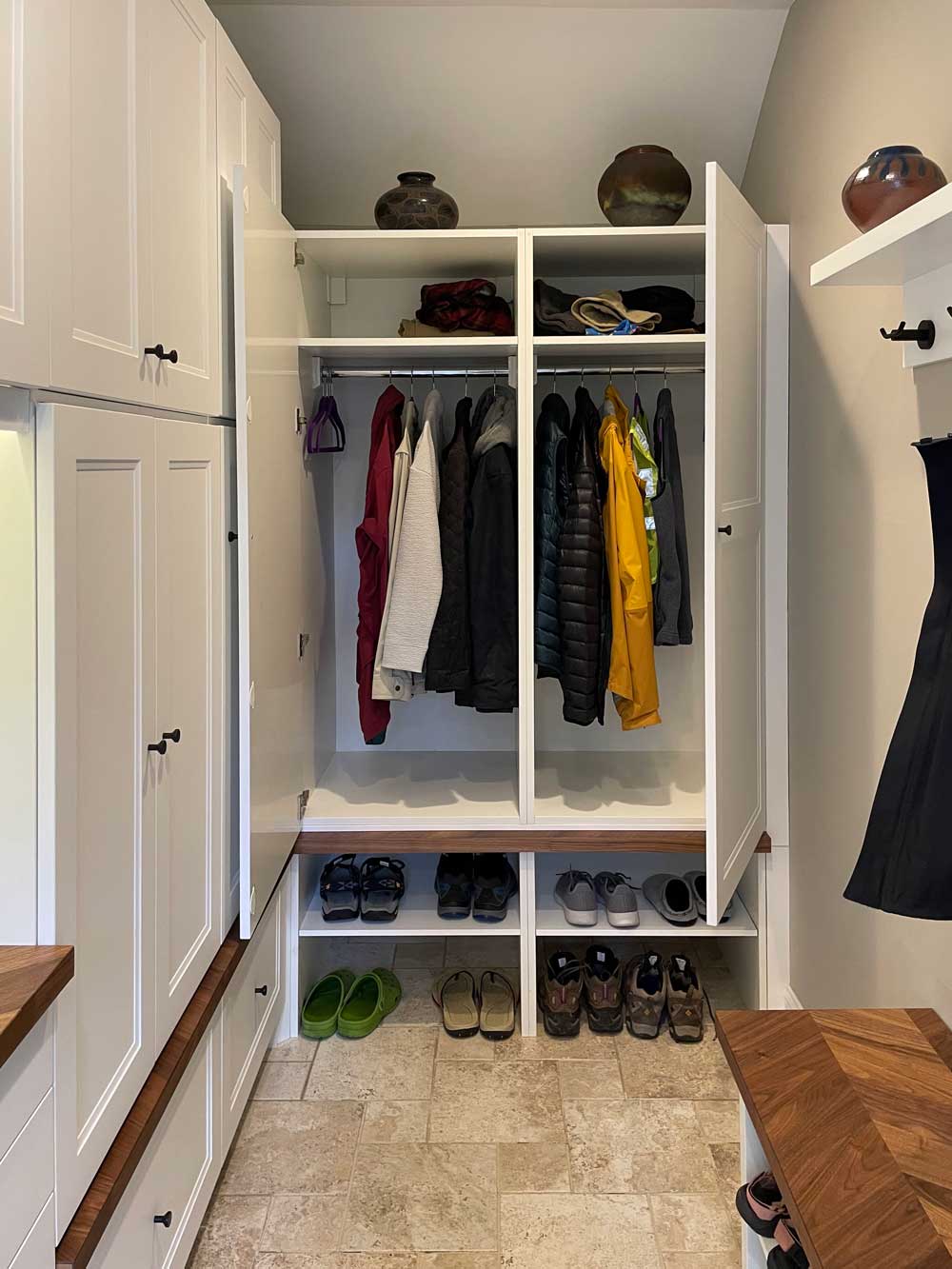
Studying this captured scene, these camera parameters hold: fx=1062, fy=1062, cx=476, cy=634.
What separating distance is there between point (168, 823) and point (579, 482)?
4.48ft

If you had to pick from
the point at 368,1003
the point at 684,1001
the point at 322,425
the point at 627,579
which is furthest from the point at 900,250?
the point at 368,1003

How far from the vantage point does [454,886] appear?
293cm

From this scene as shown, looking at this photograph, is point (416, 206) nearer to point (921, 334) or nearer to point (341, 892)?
point (921, 334)

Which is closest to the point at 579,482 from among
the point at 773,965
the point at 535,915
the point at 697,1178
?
the point at 535,915

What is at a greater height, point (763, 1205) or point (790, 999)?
point (763, 1205)

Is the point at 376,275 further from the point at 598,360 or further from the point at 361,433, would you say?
the point at 598,360

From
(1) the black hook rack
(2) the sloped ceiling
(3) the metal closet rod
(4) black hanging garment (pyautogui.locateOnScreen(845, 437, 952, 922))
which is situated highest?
(2) the sloped ceiling

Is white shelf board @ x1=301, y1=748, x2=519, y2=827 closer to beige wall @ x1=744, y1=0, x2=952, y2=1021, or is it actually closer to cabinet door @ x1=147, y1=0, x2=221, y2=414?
beige wall @ x1=744, y1=0, x2=952, y2=1021

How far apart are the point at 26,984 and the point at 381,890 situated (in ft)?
5.64

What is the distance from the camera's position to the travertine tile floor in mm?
1949

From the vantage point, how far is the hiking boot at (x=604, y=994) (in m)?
2.73

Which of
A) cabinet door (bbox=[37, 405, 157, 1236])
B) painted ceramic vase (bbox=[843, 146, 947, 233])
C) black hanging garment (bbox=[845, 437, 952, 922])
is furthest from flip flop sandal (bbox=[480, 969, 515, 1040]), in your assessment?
painted ceramic vase (bbox=[843, 146, 947, 233])

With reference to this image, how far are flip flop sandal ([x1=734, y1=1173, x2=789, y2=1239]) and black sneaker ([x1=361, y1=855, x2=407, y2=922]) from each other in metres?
1.40

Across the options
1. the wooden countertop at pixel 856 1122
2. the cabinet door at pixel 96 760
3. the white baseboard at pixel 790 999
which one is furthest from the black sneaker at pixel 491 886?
the cabinet door at pixel 96 760
